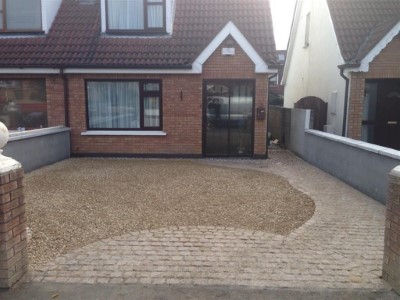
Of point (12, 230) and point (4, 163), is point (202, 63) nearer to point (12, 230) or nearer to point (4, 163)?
point (4, 163)

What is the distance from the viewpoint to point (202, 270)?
4164 millimetres

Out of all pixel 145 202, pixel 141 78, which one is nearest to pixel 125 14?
pixel 141 78

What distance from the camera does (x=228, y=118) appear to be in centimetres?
1158

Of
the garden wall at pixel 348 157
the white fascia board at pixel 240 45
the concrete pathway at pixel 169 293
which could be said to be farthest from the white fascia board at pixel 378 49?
the concrete pathway at pixel 169 293

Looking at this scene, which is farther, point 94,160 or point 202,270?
point 94,160

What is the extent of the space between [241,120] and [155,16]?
417cm

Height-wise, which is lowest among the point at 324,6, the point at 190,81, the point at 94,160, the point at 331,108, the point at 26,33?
the point at 94,160

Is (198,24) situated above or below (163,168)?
above

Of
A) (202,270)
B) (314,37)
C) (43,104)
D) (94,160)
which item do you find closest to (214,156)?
(94,160)

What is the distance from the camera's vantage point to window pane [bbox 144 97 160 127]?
11680 mm

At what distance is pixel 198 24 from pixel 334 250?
924 cm

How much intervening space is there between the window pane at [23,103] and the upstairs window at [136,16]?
2.87m

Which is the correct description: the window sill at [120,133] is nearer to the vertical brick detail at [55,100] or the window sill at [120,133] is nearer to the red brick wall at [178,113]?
the red brick wall at [178,113]

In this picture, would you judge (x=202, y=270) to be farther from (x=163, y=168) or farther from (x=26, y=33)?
(x=26, y=33)
